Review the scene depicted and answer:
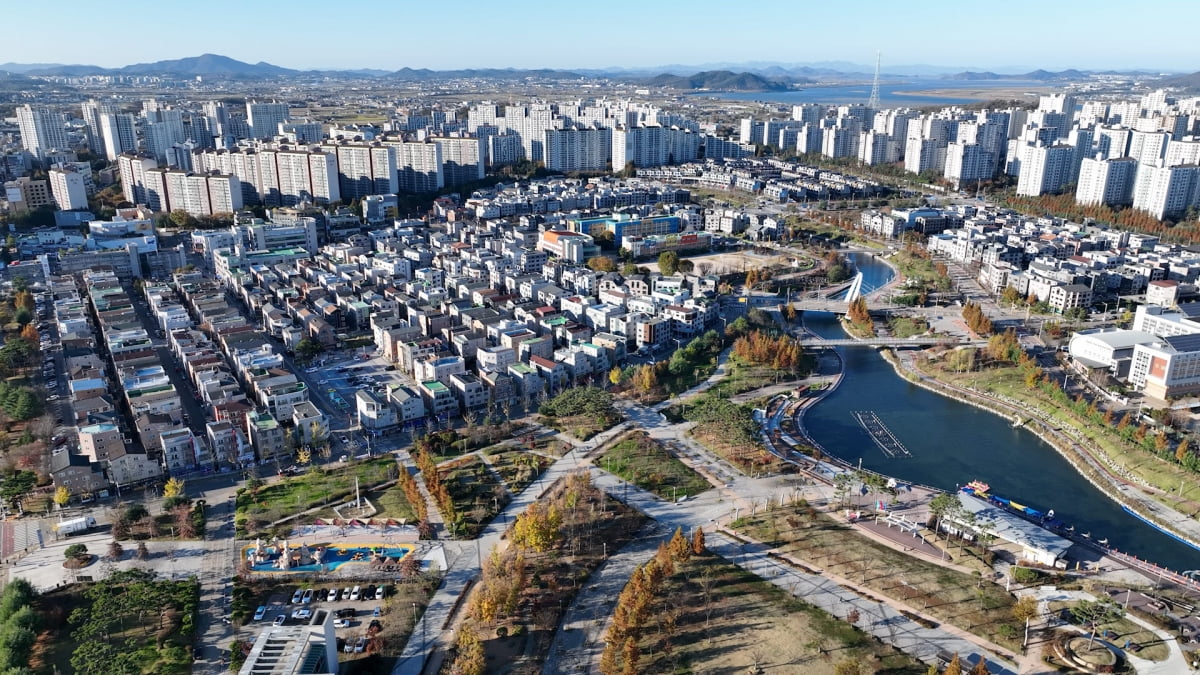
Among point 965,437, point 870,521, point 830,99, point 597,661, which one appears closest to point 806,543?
point 870,521

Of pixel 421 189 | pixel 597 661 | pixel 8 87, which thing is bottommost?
pixel 597 661

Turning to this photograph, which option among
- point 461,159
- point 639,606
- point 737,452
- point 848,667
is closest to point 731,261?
point 737,452

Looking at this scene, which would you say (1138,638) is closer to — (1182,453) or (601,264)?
(1182,453)

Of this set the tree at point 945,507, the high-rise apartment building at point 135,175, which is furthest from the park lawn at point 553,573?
the high-rise apartment building at point 135,175

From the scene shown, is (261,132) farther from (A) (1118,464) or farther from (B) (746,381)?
(A) (1118,464)

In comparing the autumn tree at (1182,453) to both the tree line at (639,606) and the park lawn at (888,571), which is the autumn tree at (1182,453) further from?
the tree line at (639,606)
